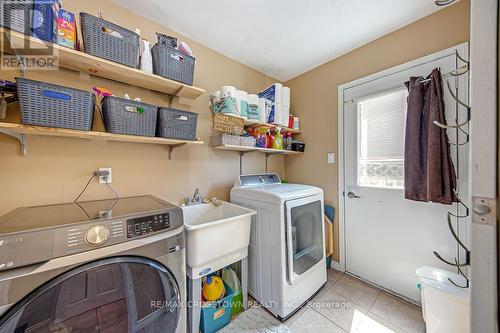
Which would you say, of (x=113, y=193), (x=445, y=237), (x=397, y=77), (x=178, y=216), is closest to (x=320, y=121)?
(x=397, y=77)

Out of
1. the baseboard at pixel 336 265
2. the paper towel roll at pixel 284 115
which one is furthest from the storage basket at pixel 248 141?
the baseboard at pixel 336 265

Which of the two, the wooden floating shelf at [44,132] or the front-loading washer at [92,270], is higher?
the wooden floating shelf at [44,132]

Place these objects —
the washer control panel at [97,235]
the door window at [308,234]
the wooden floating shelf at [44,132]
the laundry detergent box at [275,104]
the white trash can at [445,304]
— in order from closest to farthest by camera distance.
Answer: the washer control panel at [97,235], the wooden floating shelf at [44,132], the white trash can at [445,304], the door window at [308,234], the laundry detergent box at [275,104]

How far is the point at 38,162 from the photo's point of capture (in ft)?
4.06

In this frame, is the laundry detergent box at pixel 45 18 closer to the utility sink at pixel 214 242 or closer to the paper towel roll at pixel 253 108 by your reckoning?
the utility sink at pixel 214 242

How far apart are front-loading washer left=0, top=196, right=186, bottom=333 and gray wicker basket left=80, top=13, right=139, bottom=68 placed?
97 centimetres

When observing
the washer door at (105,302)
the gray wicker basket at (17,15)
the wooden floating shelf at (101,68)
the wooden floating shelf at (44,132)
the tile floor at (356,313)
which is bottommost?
the tile floor at (356,313)

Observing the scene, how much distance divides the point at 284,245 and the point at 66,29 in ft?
6.71

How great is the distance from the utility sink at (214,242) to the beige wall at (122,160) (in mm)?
395

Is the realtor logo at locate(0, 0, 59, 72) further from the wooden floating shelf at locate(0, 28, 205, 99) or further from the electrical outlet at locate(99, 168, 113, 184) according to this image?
the electrical outlet at locate(99, 168, 113, 184)

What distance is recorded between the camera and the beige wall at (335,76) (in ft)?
5.15

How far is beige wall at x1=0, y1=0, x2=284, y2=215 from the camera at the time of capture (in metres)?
1.20

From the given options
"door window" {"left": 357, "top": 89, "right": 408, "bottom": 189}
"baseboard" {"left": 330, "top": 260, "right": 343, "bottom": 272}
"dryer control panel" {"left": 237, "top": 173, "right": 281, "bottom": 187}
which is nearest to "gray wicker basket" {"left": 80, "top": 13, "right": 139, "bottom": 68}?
"dryer control panel" {"left": 237, "top": 173, "right": 281, "bottom": 187}

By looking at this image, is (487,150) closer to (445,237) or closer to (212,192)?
(445,237)
